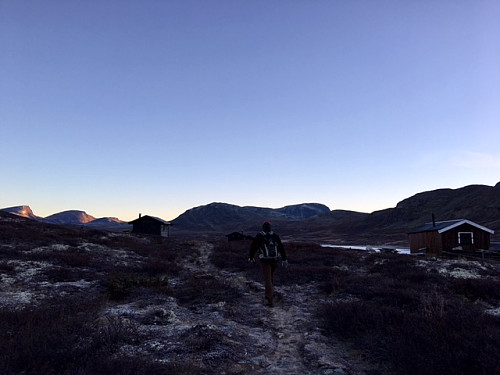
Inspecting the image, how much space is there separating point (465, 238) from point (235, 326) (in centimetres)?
3178

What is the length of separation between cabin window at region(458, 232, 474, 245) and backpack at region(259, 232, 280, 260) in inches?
1128

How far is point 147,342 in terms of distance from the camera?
20.5ft

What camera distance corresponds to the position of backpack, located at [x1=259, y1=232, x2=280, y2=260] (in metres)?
9.88

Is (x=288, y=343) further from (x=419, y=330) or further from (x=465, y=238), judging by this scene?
(x=465, y=238)

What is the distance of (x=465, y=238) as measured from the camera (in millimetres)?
31484

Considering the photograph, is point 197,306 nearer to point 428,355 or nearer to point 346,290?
point 346,290

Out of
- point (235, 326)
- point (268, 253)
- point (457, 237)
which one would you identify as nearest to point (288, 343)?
point (235, 326)

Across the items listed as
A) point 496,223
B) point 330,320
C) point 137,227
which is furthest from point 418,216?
point 330,320

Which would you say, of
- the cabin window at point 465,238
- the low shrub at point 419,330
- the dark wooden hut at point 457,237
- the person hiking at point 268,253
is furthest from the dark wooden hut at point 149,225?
the low shrub at point 419,330

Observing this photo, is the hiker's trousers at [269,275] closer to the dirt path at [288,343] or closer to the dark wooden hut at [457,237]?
the dirt path at [288,343]

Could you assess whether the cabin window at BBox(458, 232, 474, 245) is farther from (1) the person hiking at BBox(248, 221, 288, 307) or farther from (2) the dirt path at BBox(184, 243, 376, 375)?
(1) the person hiking at BBox(248, 221, 288, 307)

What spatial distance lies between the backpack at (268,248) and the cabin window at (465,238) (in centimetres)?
2865

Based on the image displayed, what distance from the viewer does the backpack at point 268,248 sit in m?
9.88

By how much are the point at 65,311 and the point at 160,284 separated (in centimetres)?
449
